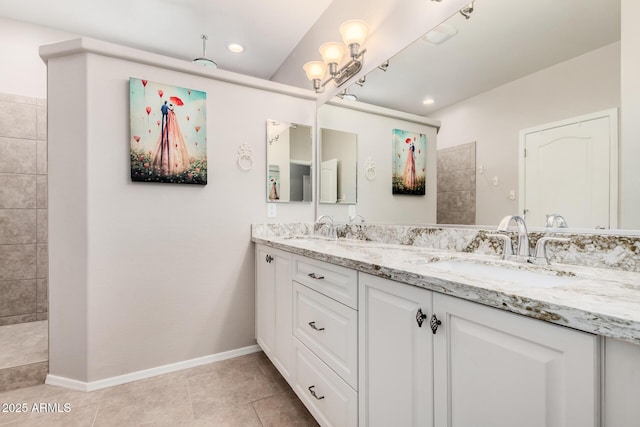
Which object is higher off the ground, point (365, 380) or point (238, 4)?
point (238, 4)

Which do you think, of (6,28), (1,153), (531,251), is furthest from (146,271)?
(6,28)

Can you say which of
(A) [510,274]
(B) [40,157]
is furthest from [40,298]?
(A) [510,274]

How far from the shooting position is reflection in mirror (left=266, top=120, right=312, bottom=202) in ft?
7.75

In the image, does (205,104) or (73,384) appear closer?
(73,384)

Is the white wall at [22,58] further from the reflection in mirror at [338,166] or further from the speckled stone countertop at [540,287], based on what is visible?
the speckled stone countertop at [540,287]

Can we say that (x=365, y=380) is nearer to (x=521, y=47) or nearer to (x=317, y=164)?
(x=521, y=47)

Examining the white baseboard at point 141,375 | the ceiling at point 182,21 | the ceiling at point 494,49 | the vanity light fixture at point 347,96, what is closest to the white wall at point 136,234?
the white baseboard at point 141,375

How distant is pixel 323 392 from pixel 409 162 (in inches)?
52.5

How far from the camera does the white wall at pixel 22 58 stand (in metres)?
2.57

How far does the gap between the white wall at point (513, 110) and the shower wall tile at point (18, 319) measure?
3613 millimetres

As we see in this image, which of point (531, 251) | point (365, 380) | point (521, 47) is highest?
point (521, 47)

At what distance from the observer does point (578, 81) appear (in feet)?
3.47

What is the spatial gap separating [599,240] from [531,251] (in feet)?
0.65

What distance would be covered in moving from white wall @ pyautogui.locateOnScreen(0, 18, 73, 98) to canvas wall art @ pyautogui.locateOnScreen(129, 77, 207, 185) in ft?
5.27
